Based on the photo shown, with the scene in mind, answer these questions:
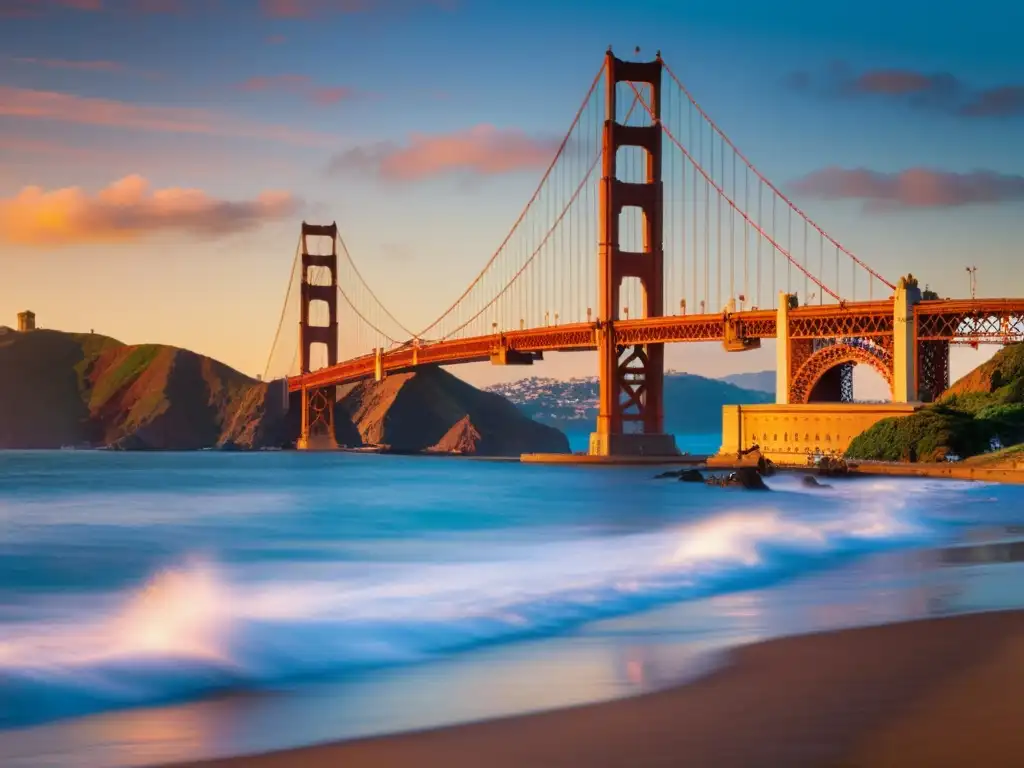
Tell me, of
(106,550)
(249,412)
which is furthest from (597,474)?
(249,412)

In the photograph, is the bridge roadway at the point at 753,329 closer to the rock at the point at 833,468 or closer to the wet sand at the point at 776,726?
the rock at the point at 833,468

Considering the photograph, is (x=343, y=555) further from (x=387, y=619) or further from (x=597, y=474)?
(x=597, y=474)

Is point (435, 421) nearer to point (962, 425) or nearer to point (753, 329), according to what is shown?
point (753, 329)

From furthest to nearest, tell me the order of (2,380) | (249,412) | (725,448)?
(2,380) → (249,412) → (725,448)

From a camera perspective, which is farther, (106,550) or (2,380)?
(2,380)

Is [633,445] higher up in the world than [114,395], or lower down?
lower down

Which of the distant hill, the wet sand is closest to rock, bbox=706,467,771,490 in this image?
the wet sand

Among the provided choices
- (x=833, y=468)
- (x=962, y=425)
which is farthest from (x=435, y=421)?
(x=833, y=468)
